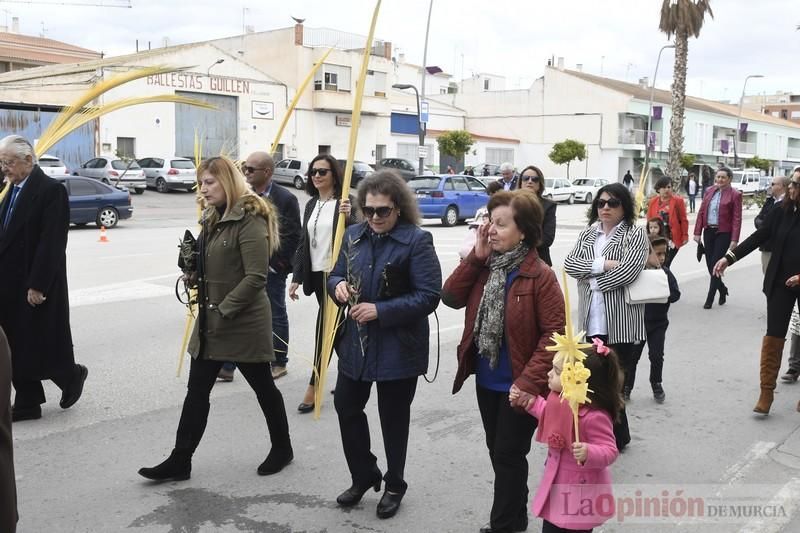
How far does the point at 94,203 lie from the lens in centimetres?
1992

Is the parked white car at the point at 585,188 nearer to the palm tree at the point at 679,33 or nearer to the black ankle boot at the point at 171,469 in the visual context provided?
the palm tree at the point at 679,33

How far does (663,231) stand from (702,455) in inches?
131

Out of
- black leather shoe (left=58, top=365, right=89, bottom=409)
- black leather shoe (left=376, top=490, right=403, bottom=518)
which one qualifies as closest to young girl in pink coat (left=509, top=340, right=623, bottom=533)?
black leather shoe (left=376, top=490, right=403, bottom=518)

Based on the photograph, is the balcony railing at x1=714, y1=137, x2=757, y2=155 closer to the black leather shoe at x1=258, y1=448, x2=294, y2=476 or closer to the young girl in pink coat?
the black leather shoe at x1=258, y1=448, x2=294, y2=476

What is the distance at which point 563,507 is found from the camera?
3.09m

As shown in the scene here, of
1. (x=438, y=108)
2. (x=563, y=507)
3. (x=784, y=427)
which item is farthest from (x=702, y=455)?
(x=438, y=108)

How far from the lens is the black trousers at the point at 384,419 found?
13.1 feet

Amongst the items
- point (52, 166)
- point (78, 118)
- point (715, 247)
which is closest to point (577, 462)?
point (78, 118)

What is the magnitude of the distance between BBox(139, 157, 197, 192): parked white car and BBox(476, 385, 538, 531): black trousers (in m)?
32.1

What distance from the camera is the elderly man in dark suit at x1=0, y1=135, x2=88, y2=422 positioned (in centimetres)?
514

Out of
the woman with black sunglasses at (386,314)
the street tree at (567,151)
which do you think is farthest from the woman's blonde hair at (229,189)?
the street tree at (567,151)

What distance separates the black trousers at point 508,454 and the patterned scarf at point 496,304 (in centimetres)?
21

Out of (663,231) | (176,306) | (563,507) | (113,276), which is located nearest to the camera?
(563,507)

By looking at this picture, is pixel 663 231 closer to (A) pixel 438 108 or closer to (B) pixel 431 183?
(B) pixel 431 183
